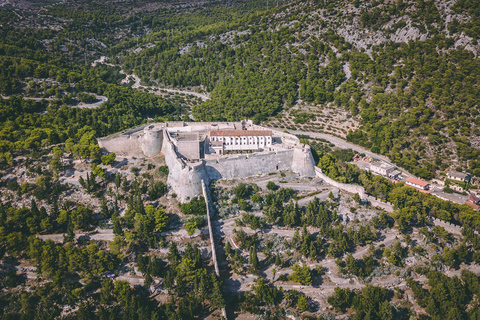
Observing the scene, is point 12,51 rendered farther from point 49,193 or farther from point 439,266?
point 439,266

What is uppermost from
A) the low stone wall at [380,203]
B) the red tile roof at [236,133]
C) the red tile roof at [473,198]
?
the red tile roof at [236,133]

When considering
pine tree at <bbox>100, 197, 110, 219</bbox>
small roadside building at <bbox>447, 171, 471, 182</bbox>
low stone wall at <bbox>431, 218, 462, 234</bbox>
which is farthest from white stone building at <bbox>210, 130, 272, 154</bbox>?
small roadside building at <bbox>447, 171, 471, 182</bbox>

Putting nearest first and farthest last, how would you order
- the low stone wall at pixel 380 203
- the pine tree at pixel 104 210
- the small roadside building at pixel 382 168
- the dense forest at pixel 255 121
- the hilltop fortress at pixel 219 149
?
the dense forest at pixel 255 121
the pine tree at pixel 104 210
the low stone wall at pixel 380 203
the hilltop fortress at pixel 219 149
the small roadside building at pixel 382 168

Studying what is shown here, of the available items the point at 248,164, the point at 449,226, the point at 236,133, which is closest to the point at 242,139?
the point at 236,133

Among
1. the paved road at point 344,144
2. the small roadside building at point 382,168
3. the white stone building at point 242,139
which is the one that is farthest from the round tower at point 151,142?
the small roadside building at point 382,168

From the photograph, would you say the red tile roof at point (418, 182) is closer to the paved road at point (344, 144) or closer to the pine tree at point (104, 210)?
the paved road at point (344, 144)

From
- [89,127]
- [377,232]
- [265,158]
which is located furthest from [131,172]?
[377,232]

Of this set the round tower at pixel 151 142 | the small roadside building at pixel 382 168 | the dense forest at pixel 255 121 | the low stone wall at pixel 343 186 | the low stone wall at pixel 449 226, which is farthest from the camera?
the small roadside building at pixel 382 168
